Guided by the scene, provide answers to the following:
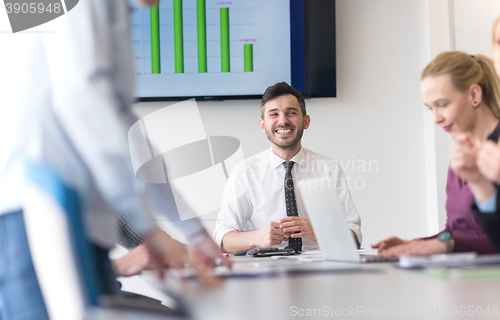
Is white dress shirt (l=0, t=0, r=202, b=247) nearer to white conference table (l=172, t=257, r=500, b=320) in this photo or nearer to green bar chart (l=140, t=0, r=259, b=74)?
white conference table (l=172, t=257, r=500, b=320)

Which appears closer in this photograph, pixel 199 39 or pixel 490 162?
pixel 490 162

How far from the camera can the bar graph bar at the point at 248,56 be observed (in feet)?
8.21

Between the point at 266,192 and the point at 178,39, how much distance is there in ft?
3.53

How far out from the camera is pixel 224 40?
2.49 metres

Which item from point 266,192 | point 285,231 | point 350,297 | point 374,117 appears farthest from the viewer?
point 374,117

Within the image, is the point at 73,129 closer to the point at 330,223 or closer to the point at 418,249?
the point at 330,223

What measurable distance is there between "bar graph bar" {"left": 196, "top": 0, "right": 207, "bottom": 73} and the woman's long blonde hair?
5.08ft

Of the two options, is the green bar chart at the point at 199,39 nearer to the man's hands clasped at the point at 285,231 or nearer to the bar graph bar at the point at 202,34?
the bar graph bar at the point at 202,34

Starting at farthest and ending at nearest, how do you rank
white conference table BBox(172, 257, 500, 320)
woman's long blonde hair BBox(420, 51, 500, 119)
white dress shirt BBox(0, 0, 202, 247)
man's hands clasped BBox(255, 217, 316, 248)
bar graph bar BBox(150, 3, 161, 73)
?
bar graph bar BBox(150, 3, 161, 73) → man's hands clasped BBox(255, 217, 316, 248) → woman's long blonde hair BBox(420, 51, 500, 119) → white dress shirt BBox(0, 0, 202, 247) → white conference table BBox(172, 257, 500, 320)

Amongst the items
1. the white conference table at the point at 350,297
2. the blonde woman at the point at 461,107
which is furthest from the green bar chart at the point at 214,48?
the white conference table at the point at 350,297

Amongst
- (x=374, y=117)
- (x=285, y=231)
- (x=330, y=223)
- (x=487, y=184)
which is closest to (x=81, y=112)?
(x=330, y=223)

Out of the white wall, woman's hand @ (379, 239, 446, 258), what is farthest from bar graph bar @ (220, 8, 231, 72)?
woman's hand @ (379, 239, 446, 258)

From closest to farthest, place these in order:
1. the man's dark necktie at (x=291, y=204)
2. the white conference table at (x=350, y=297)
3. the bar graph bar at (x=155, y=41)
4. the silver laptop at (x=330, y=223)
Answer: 1. the white conference table at (x=350, y=297)
2. the silver laptop at (x=330, y=223)
3. the man's dark necktie at (x=291, y=204)
4. the bar graph bar at (x=155, y=41)

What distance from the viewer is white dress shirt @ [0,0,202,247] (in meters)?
0.67
